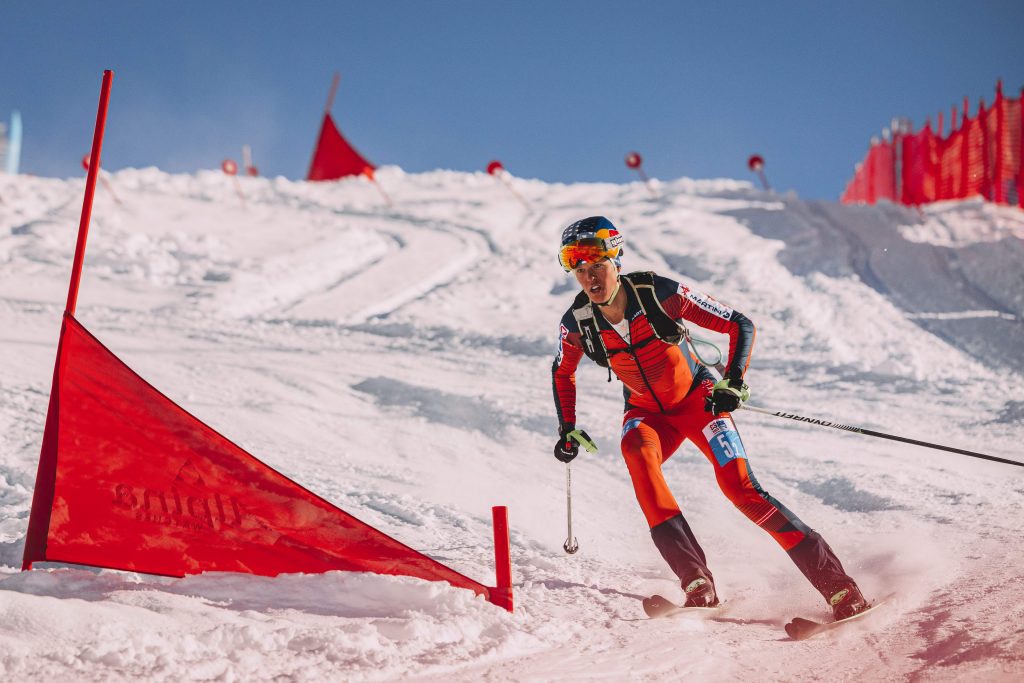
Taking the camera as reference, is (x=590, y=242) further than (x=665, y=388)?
No

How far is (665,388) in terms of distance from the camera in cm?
402

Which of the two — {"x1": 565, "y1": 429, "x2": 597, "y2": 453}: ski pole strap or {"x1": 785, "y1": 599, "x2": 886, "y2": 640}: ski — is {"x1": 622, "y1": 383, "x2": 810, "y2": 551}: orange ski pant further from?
{"x1": 785, "y1": 599, "x2": 886, "y2": 640}: ski

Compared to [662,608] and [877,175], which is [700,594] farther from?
[877,175]

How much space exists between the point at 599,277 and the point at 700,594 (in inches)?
61.1

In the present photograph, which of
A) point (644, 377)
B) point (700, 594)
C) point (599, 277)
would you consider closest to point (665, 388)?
point (644, 377)

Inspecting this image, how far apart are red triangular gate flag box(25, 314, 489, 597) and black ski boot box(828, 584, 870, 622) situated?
2159mm

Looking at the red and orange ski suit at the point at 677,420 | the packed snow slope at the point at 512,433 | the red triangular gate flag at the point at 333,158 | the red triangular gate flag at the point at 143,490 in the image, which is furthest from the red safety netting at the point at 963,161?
the red triangular gate flag at the point at 143,490

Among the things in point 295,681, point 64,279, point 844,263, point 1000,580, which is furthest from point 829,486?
point 64,279

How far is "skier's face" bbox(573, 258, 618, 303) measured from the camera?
388 cm

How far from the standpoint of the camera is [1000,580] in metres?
3.54

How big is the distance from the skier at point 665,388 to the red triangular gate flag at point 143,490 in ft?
4.69

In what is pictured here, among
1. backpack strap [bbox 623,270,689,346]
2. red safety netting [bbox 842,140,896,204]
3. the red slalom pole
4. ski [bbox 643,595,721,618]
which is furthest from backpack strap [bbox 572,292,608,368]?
red safety netting [bbox 842,140,896,204]

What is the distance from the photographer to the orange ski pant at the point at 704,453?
144 inches

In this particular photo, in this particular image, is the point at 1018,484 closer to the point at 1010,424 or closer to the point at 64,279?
the point at 1010,424
